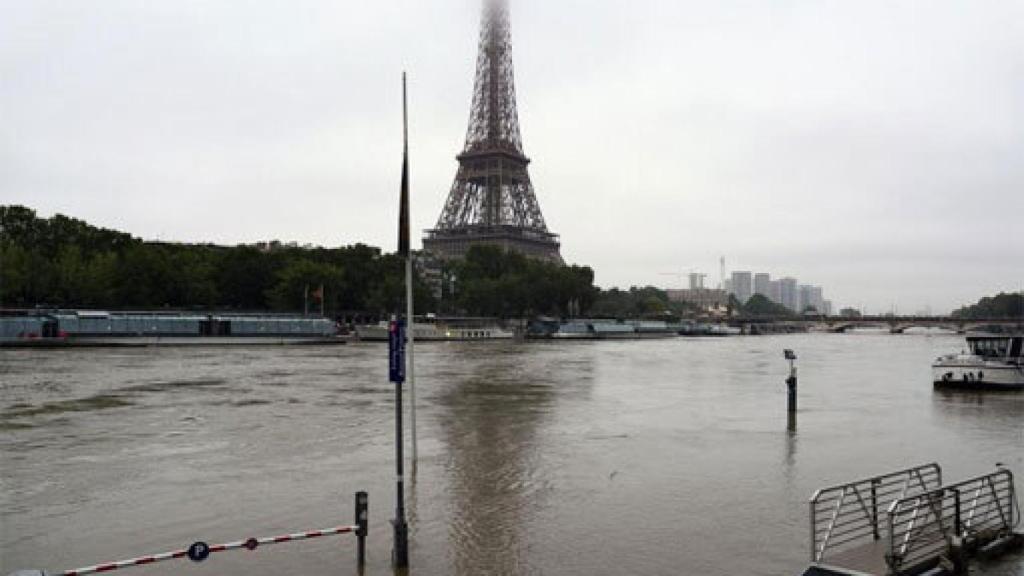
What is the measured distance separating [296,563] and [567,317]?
6657 inches

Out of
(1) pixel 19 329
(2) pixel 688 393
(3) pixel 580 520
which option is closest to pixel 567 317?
(1) pixel 19 329

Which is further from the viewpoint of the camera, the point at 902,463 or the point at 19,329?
the point at 19,329

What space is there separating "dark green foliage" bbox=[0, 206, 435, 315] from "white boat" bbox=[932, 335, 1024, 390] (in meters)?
59.9

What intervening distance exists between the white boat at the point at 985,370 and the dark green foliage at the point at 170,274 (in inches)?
2359

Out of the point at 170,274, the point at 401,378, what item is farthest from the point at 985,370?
the point at 170,274

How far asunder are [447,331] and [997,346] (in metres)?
93.4

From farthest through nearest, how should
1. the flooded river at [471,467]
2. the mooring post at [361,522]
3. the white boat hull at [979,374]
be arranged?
1. the white boat hull at [979,374]
2. the flooded river at [471,467]
3. the mooring post at [361,522]

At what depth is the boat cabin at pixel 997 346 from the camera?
166 ft

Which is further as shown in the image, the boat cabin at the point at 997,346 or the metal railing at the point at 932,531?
the boat cabin at the point at 997,346

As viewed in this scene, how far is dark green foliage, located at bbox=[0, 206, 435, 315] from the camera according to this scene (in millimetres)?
103312

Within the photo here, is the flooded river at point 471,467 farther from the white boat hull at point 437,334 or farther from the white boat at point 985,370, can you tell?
the white boat hull at point 437,334

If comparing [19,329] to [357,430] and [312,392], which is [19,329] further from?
[357,430]

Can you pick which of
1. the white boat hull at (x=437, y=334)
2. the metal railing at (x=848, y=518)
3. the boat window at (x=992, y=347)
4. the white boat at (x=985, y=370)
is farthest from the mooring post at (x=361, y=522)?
the white boat hull at (x=437, y=334)

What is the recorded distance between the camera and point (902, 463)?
75.1 feet
